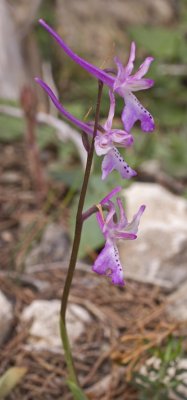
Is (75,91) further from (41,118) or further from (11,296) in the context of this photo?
(11,296)

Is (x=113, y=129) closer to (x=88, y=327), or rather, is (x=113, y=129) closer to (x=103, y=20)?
(x=88, y=327)

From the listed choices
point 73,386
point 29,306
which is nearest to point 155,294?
point 29,306

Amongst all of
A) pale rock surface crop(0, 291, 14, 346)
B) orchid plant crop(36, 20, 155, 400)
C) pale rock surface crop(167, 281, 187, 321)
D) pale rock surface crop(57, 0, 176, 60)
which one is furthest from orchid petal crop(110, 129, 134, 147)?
pale rock surface crop(57, 0, 176, 60)

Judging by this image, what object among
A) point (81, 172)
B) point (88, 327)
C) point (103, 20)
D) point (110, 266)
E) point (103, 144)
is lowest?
point (88, 327)

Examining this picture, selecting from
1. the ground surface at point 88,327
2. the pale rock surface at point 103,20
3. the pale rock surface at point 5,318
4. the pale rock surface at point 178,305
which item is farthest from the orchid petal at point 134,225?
the pale rock surface at point 103,20

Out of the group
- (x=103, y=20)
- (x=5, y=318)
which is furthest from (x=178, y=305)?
(x=103, y=20)

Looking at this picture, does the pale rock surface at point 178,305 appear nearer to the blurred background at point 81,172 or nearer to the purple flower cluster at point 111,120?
the blurred background at point 81,172
